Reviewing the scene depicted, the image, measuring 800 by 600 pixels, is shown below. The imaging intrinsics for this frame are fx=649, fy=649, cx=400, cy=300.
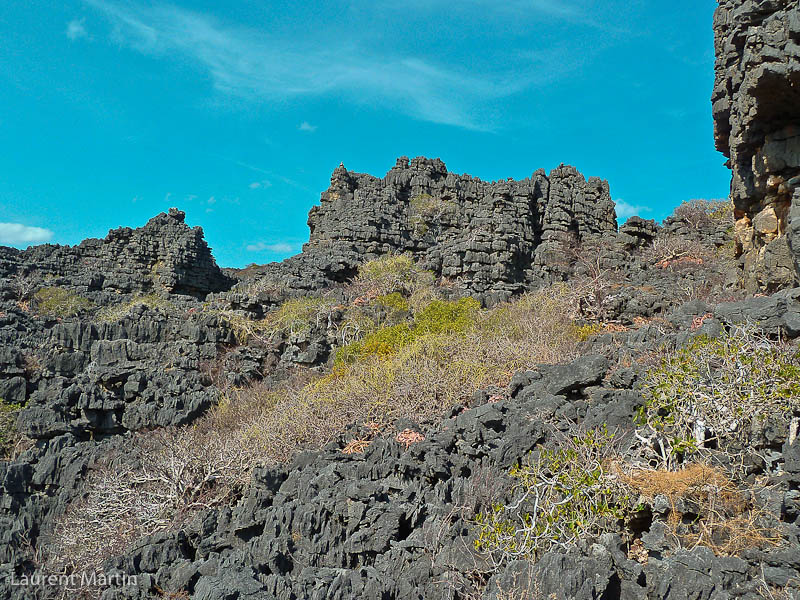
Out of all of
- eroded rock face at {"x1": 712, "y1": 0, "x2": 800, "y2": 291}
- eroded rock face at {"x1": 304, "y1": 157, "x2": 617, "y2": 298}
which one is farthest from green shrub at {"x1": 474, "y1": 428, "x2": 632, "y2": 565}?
eroded rock face at {"x1": 304, "y1": 157, "x2": 617, "y2": 298}

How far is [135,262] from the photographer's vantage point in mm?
32156

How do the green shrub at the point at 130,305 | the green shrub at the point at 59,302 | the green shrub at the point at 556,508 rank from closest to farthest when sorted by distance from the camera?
1. the green shrub at the point at 556,508
2. the green shrub at the point at 130,305
3. the green shrub at the point at 59,302

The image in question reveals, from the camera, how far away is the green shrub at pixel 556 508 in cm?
698

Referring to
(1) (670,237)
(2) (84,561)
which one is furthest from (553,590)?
(1) (670,237)

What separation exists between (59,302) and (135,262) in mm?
4719

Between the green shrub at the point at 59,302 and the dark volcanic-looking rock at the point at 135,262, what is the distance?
3.91 ft

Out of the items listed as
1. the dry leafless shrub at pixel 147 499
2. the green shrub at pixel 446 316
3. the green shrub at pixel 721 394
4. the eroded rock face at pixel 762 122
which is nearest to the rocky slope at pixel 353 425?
the green shrub at pixel 721 394

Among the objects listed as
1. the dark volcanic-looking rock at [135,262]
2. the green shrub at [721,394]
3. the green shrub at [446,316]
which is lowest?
the green shrub at [721,394]

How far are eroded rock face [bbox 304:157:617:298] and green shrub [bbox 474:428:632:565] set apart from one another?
13.4 metres

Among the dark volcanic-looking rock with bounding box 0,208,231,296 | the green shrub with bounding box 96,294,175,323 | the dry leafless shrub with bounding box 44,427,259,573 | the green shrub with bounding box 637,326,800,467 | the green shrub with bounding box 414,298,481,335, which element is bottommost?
the dry leafless shrub with bounding box 44,427,259,573

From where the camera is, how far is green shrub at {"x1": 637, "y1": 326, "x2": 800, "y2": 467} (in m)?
A: 7.62

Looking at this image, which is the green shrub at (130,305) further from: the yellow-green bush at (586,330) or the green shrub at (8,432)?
the yellow-green bush at (586,330)

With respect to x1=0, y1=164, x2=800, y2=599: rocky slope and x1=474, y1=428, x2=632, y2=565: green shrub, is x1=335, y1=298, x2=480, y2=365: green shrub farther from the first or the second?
x1=474, y1=428, x2=632, y2=565: green shrub

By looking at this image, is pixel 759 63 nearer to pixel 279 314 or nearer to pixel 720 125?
pixel 720 125
